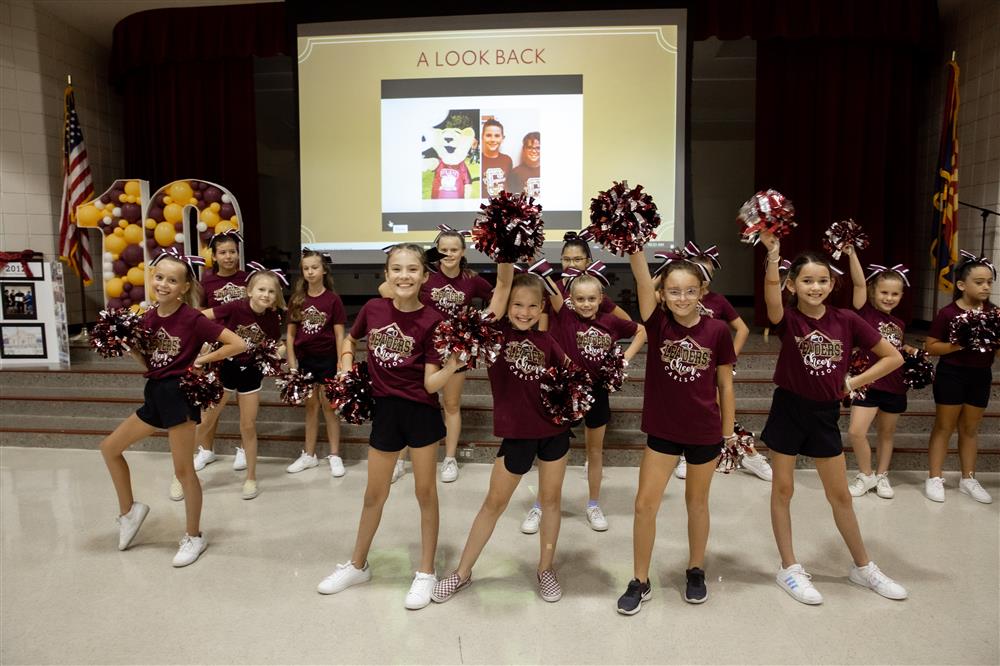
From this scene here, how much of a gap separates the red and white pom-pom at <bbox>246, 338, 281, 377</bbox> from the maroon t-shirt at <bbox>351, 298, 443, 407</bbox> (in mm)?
1642

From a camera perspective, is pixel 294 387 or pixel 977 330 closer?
pixel 977 330

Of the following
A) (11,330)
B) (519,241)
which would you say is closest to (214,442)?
(11,330)

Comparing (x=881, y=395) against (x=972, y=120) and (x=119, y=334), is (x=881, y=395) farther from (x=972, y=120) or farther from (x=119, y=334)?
→ (x=972, y=120)

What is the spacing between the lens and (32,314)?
5484 millimetres

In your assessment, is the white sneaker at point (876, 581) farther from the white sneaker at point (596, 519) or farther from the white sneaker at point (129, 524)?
the white sneaker at point (129, 524)

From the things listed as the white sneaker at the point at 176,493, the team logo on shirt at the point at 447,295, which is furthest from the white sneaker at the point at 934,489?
the white sneaker at the point at 176,493

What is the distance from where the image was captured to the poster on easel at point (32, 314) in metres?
5.35

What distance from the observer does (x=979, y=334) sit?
3.43 m

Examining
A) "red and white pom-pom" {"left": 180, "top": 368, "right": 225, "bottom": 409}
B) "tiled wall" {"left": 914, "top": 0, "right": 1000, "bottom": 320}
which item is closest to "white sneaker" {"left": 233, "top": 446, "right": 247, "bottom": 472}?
"red and white pom-pom" {"left": 180, "top": 368, "right": 225, "bottom": 409}

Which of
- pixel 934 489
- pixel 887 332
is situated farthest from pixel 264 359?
pixel 934 489

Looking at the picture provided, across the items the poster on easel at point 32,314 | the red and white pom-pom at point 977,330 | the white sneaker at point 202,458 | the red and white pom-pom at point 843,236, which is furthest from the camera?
the poster on easel at point 32,314

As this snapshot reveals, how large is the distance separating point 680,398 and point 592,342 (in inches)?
35.6

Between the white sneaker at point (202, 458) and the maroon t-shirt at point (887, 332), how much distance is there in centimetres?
438

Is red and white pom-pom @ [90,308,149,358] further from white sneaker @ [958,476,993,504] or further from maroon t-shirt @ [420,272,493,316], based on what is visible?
white sneaker @ [958,476,993,504]
